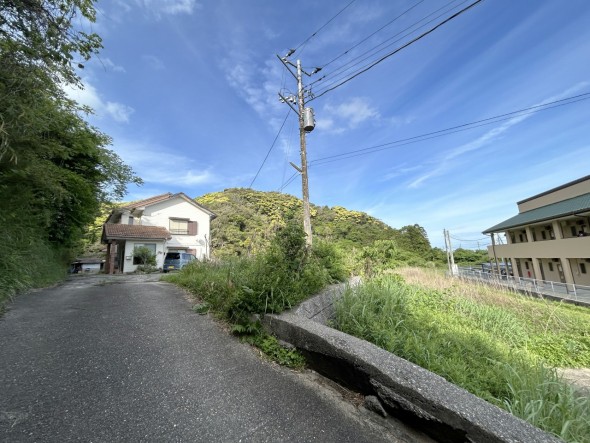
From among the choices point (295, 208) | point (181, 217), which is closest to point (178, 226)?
point (181, 217)

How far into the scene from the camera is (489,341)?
415cm

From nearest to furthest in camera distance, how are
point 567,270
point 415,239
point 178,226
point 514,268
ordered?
1. point 567,270
2. point 178,226
3. point 514,268
4. point 415,239

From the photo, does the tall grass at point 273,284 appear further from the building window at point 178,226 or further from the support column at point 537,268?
the support column at point 537,268

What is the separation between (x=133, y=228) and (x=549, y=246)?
28830 millimetres

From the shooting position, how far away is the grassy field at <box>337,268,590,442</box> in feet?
7.03

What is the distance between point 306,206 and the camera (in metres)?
7.69

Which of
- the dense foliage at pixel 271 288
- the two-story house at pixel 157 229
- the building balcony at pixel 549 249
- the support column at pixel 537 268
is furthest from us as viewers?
the support column at pixel 537 268

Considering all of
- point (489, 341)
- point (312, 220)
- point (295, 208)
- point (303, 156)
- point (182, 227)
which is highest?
point (295, 208)

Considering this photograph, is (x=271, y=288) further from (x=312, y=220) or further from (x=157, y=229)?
(x=312, y=220)

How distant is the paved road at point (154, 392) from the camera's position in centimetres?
167

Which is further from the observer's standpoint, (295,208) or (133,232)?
(295,208)

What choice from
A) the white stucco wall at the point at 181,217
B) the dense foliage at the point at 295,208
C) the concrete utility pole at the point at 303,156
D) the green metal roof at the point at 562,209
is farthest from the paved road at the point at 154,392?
the green metal roof at the point at 562,209

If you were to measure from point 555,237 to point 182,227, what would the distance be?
27.2 metres

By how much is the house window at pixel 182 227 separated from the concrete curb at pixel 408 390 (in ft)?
65.7
